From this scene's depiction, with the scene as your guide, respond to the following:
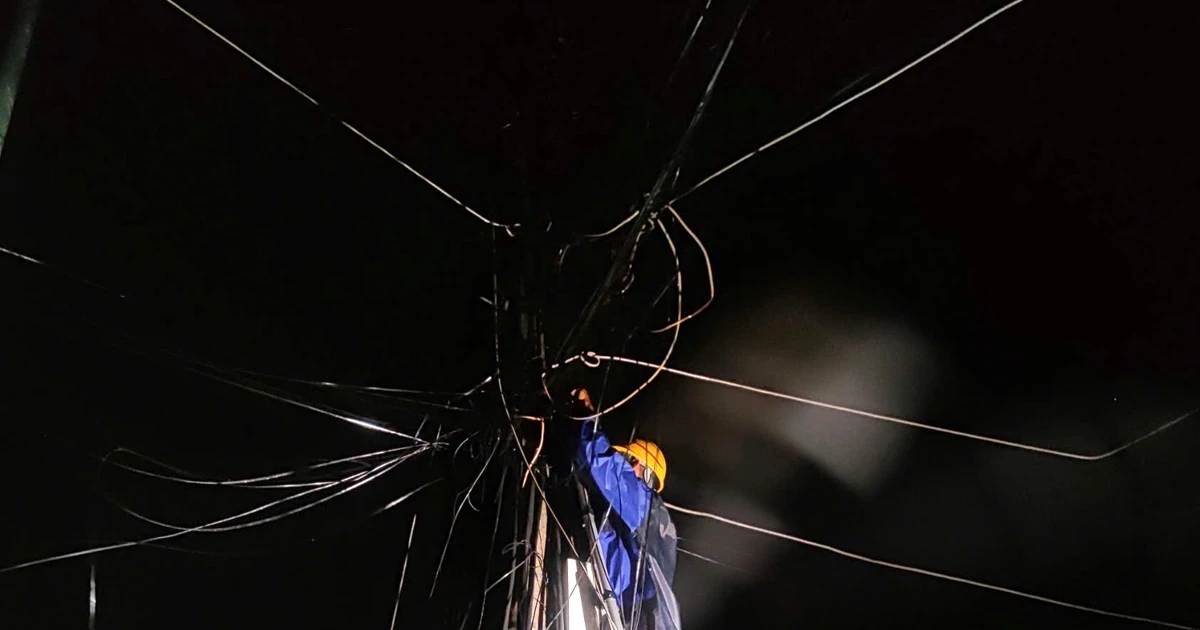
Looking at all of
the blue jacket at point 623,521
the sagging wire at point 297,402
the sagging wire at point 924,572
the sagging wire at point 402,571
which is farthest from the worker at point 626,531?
the sagging wire at point 924,572

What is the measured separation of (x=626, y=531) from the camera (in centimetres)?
128

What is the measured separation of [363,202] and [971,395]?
129cm

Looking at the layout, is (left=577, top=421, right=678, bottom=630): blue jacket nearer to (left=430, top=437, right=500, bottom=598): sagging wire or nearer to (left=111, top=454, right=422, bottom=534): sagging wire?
(left=430, top=437, right=500, bottom=598): sagging wire

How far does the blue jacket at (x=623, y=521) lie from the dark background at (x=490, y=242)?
0.22 meters

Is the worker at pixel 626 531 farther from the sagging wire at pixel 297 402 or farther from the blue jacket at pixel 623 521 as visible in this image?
the sagging wire at pixel 297 402

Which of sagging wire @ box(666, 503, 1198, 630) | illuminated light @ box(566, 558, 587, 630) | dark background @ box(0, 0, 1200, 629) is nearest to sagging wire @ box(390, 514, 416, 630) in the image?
dark background @ box(0, 0, 1200, 629)

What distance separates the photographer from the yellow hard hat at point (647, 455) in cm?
140

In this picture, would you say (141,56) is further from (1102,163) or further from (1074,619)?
(1074,619)

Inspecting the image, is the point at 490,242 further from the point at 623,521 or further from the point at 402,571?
the point at 402,571

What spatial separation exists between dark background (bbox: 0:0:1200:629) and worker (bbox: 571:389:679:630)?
0.22 metres

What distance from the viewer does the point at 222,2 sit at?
3.85 feet

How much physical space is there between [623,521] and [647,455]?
0.57 ft

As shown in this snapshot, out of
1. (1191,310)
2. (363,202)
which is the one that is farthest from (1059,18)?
(363,202)

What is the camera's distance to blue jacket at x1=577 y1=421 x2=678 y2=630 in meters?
1.25
